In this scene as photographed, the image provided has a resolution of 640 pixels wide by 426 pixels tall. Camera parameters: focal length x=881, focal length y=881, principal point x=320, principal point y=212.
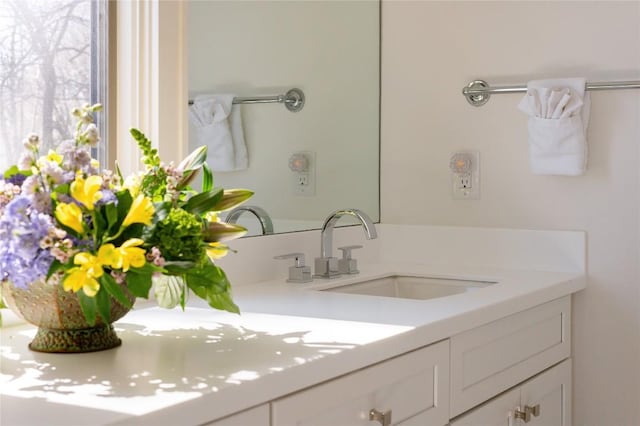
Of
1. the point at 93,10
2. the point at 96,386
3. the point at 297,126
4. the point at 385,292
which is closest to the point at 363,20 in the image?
the point at 297,126

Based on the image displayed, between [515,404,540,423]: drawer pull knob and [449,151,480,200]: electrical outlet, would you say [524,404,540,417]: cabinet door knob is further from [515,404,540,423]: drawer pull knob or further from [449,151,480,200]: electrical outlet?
[449,151,480,200]: electrical outlet

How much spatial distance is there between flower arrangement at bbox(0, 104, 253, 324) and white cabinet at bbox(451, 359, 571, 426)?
0.70m

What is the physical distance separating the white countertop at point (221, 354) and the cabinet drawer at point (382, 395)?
0.03 m

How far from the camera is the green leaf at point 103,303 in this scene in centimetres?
121

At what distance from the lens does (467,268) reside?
252 cm

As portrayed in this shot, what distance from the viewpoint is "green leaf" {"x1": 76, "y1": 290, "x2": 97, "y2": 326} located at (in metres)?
1.20

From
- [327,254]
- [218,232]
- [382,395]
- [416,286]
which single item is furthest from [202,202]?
[416,286]

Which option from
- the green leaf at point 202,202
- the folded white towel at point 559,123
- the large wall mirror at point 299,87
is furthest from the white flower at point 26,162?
the folded white towel at point 559,123

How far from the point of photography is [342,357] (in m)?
1.33

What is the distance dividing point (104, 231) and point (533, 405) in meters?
1.27

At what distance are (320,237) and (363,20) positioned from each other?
2.37 feet

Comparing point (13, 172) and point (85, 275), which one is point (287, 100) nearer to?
point (13, 172)

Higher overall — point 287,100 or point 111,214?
point 287,100

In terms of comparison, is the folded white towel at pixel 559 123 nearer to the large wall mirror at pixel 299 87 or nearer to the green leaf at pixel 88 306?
the large wall mirror at pixel 299 87
